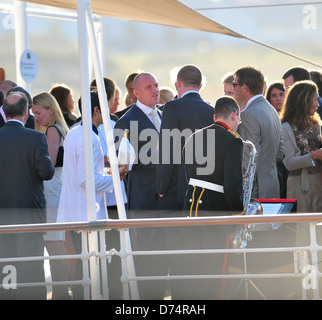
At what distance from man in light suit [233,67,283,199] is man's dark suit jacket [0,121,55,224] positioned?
1453 millimetres

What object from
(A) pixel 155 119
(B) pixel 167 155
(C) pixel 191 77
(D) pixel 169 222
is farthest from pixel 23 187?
(D) pixel 169 222

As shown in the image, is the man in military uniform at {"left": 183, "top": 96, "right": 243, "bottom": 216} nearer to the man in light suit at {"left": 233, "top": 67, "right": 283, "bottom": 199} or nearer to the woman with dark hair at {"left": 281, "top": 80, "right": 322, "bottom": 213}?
the man in light suit at {"left": 233, "top": 67, "right": 283, "bottom": 199}

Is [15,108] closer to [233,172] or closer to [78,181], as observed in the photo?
[78,181]

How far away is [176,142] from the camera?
5.06m

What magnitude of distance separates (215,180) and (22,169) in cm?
150

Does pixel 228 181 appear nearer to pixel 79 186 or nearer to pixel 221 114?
pixel 221 114

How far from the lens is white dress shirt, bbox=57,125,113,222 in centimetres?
495

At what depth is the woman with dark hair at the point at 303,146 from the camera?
5.40 metres

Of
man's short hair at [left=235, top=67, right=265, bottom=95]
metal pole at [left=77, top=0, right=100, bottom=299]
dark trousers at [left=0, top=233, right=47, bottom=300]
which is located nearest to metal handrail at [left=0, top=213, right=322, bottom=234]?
metal pole at [left=77, top=0, right=100, bottom=299]

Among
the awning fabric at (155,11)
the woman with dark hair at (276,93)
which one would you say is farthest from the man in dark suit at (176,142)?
the woman with dark hair at (276,93)

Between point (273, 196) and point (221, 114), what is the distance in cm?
131

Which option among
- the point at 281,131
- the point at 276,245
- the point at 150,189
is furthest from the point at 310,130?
the point at 150,189

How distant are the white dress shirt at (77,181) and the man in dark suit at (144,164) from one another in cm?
49

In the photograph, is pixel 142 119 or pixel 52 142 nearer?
pixel 142 119
